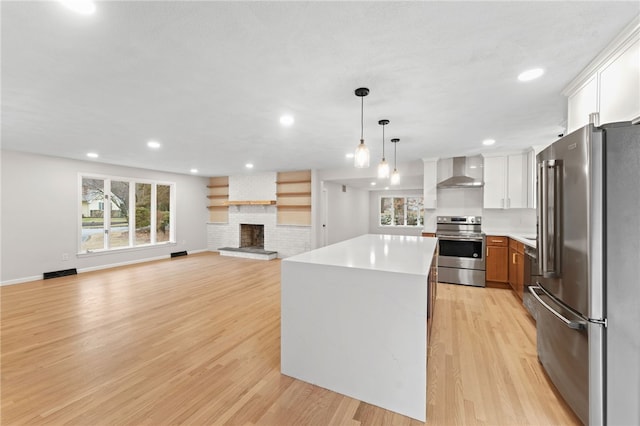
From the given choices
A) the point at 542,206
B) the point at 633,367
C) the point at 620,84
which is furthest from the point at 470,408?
the point at 620,84

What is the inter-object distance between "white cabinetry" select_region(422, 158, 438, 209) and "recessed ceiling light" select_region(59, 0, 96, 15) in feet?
17.8

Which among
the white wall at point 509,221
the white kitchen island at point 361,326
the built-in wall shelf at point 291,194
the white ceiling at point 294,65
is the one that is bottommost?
the white kitchen island at point 361,326

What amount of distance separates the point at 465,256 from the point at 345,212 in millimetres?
4570

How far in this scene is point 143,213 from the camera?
285 inches

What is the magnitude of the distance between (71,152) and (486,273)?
772 centimetres

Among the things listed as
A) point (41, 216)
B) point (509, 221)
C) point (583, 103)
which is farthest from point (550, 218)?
point (41, 216)

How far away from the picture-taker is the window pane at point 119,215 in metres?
6.51

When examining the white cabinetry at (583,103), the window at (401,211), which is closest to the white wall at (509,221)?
the white cabinetry at (583,103)

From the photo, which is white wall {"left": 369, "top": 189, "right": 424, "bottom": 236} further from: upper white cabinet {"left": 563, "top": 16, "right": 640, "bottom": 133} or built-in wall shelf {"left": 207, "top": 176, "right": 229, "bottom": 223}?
upper white cabinet {"left": 563, "top": 16, "right": 640, "bottom": 133}

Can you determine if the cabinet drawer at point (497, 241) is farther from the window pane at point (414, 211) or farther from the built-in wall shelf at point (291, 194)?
the window pane at point (414, 211)

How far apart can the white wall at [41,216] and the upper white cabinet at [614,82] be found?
8.03 m

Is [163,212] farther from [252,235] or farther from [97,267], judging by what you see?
[252,235]

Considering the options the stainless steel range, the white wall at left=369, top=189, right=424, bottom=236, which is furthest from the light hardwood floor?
the white wall at left=369, top=189, right=424, bottom=236

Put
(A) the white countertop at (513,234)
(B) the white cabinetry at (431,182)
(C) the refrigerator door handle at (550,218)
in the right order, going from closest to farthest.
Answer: (C) the refrigerator door handle at (550,218) → (A) the white countertop at (513,234) → (B) the white cabinetry at (431,182)
